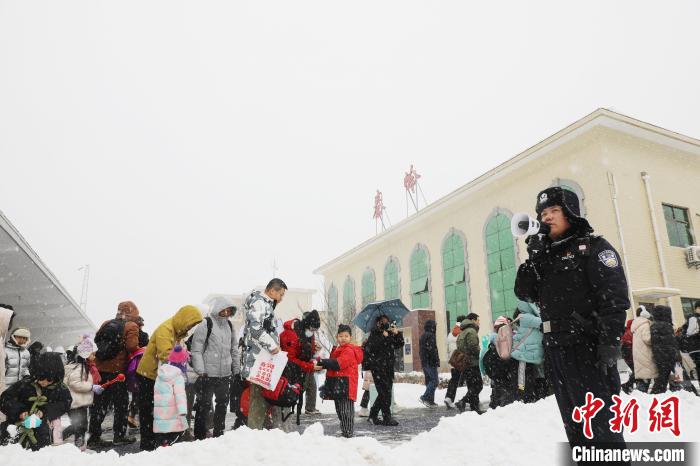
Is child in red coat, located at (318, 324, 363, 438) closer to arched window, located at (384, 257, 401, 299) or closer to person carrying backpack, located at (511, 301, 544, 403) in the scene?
person carrying backpack, located at (511, 301, 544, 403)

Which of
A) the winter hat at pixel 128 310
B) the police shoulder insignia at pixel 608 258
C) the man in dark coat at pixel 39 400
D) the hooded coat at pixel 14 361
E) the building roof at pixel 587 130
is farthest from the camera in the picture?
the building roof at pixel 587 130

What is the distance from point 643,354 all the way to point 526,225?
7.23 metres

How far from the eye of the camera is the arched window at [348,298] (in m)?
30.2

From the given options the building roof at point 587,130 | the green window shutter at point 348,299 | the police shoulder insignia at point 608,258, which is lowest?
the police shoulder insignia at point 608,258

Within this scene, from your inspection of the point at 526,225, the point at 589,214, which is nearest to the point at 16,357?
the point at 526,225

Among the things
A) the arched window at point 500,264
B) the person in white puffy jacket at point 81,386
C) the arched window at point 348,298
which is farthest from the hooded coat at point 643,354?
the arched window at point 348,298

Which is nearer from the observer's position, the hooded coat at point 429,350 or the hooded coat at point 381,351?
the hooded coat at point 381,351

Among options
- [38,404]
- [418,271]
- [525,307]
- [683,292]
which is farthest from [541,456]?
[418,271]

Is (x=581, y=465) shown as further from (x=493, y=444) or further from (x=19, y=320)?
(x=19, y=320)

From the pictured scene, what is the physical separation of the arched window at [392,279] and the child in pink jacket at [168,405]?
22436 millimetres

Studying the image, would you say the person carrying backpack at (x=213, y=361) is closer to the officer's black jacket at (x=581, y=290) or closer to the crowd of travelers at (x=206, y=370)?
the crowd of travelers at (x=206, y=370)

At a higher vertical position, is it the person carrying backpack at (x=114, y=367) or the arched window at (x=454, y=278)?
the arched window at (x=454, y=278)

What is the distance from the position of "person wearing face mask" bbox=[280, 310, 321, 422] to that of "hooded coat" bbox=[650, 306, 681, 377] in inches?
264

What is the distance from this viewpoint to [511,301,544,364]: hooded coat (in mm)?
6547
